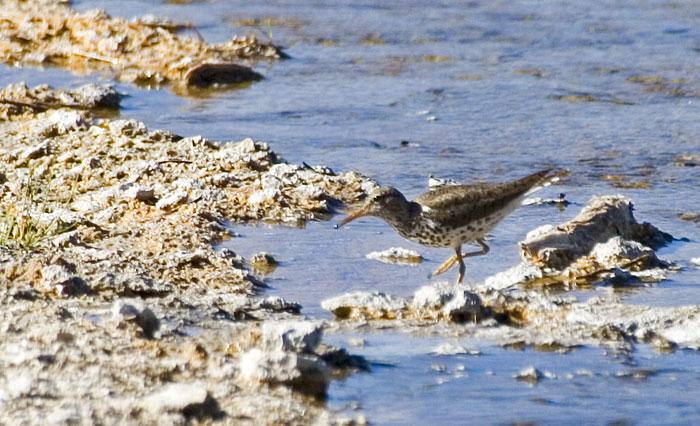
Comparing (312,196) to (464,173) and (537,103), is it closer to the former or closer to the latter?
(464,173)

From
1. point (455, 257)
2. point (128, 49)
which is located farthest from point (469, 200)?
point (128, 49)

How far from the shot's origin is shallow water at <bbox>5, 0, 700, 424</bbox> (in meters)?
5.17

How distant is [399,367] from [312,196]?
301 centimetres

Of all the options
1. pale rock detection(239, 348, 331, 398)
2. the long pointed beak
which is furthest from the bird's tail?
pale rock detection(239, 348, 331, 398)

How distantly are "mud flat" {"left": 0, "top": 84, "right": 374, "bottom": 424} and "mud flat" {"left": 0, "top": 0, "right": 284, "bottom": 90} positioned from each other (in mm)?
2029

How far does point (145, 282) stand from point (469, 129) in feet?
16.0

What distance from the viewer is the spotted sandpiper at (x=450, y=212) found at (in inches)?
283

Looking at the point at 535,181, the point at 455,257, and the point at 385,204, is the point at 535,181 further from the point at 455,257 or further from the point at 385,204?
the point at 385,204

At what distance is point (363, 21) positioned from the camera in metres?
15.2

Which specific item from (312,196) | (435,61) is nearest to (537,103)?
(435,61)

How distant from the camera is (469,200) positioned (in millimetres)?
7297

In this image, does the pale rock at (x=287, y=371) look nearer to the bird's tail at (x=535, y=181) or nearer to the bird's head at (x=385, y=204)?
the bird's head at (x=385, y=204)

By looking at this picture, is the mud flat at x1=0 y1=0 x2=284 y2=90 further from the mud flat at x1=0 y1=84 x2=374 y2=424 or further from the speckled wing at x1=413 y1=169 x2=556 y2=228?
the speckled wing at x1=413 y1=169 x2=556 y2=228

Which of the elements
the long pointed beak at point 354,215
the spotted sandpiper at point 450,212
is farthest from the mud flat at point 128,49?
the spotted sandpiper at point 450,212
